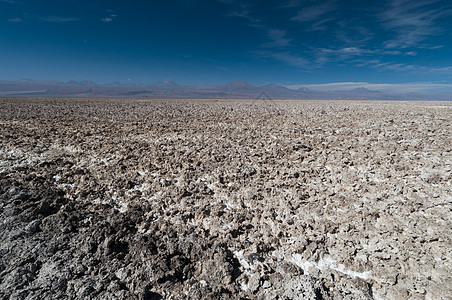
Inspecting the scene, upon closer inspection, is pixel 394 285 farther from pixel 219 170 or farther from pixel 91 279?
pixel 219 170

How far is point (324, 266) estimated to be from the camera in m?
2.75

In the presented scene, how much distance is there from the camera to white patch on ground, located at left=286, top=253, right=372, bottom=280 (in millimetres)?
2590

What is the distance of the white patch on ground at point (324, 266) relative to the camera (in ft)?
8.50

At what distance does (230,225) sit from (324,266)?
1.44 meters

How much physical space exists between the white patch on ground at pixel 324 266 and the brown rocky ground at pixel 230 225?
13mm

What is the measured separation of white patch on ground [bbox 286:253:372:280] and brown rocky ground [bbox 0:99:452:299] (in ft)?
0.04

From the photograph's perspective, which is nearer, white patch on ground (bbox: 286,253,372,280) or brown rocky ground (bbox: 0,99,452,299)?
brown rocky ground (bbox: 0,99,452,299)

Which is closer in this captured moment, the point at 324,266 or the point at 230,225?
the point at 324,266

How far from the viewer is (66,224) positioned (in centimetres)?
353

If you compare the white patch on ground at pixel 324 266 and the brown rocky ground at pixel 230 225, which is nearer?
the brown rocky ground at pixel 230 225

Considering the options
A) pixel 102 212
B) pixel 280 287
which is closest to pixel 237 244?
pixel 280 287

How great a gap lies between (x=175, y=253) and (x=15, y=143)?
28.8 ft

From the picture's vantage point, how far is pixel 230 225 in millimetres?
3549

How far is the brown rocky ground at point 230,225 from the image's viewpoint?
2.48 metres
